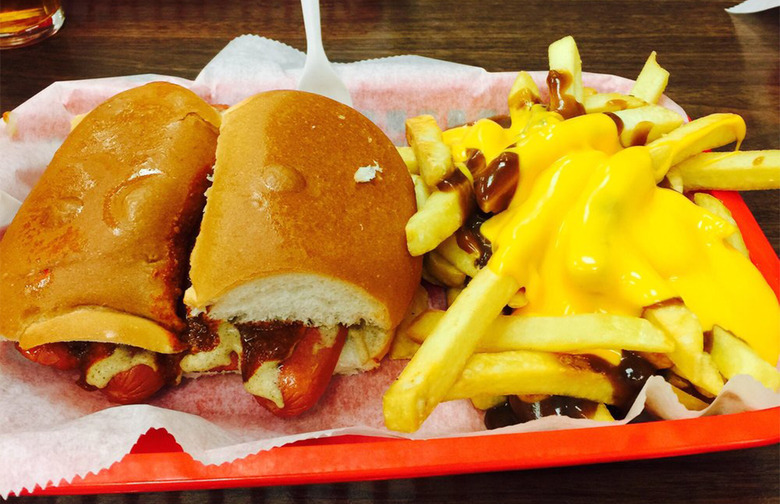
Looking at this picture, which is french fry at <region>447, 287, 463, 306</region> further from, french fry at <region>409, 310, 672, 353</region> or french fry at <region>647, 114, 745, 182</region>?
french fry at <region>647, 114, 745, 182</region>

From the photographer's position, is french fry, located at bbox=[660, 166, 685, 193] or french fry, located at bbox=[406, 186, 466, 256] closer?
french fry, located at bbox=[406, 186, 466, 256]

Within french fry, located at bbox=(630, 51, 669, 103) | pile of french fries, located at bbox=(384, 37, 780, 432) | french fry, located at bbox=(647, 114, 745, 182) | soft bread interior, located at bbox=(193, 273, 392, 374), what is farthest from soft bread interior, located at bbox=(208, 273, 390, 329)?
french fry, located at bbox=(630, 51, 669, 103)

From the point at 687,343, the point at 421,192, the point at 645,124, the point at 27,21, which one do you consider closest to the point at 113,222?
the point at 421,192

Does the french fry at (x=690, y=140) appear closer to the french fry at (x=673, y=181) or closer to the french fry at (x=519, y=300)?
the french fry at (x=673, y=181)

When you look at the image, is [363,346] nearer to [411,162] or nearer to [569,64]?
[411,162]

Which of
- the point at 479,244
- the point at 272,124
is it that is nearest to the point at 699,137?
the point at 479,244
